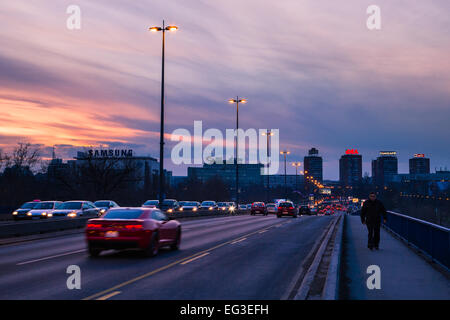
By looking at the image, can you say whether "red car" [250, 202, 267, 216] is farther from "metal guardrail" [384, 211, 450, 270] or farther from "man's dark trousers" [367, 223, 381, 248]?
"man's dark trousers" [367, 223, 381, 248]

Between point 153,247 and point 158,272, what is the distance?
11.9ft

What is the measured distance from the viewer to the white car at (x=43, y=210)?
118ft

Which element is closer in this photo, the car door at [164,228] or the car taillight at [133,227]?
the car taillight at [133,227]

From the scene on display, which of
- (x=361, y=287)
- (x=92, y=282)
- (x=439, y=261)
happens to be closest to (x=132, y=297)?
(x=92, y=282)

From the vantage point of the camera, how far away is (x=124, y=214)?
53.1 ft

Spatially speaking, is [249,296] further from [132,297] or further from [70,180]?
[70,180]

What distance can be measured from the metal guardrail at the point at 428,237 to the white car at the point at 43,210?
24353mm

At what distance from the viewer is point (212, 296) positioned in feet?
30.5

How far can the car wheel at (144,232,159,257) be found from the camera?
51.3 feet

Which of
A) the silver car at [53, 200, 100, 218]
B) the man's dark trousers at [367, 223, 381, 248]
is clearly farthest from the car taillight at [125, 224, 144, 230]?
the silver car at [53, 200, 100, 218]

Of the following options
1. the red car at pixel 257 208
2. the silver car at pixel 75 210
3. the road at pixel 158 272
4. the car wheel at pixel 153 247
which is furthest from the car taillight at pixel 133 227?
the red car at pixel 257 208

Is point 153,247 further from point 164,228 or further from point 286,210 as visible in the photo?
point 286,210

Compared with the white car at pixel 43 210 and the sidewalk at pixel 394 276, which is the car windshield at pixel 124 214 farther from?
the white car at pixel 43 210

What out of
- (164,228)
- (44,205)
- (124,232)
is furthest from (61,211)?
(124,232)
